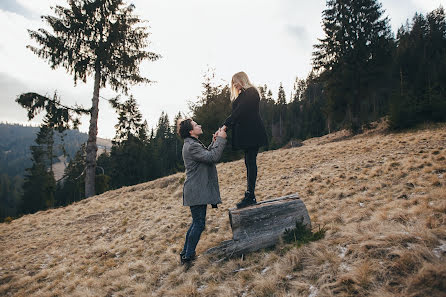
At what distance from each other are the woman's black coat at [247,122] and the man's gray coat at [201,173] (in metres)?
0.39

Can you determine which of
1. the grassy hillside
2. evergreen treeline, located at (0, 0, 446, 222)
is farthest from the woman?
evergreen treeline, located at (0, 0, 446, 222)

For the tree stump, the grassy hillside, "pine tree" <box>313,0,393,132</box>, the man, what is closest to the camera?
the grassy hillside

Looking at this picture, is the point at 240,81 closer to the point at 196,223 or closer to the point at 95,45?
the point at 196,223

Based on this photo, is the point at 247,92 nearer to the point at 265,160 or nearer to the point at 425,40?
the point at 265,160

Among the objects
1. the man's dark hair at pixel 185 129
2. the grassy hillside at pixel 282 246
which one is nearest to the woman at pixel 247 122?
the man's dark hair at pixel 185 129

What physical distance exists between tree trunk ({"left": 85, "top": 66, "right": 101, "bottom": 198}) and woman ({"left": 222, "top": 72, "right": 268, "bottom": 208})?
12.5 meters

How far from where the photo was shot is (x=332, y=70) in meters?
19.5

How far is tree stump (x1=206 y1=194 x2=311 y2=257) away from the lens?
381 centimetres

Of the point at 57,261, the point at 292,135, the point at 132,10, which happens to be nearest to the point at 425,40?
the point at 292,135

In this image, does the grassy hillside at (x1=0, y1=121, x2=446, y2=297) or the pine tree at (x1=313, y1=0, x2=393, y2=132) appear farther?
the pine tree at (x1=313, y1=0, x2=393, y2=132)

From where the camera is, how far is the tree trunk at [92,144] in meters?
13.7

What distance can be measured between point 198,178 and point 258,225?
51.8 inches

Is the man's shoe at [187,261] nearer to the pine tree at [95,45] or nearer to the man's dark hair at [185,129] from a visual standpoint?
the man's dark hair at [185,129]

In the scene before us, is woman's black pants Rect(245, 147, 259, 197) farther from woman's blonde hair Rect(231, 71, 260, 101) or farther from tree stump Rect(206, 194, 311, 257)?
woman's blonde hair Rect(231, 71, 260, 101)
